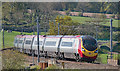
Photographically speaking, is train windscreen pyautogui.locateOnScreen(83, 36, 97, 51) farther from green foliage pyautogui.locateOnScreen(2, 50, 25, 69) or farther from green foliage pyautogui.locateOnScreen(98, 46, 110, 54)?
green foliage pyautogui.locateOnScreen(98, 46, 110, 54)

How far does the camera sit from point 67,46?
23.7m

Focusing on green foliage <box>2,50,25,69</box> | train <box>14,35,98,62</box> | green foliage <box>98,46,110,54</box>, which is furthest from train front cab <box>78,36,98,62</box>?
green foliage <box>98,46,110,54</box>

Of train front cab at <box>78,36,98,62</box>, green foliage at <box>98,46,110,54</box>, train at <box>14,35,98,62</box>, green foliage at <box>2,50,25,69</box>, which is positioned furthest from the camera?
green foliage at <box>98,46,110,54</box>

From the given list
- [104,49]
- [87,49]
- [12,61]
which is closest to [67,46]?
[87,49]

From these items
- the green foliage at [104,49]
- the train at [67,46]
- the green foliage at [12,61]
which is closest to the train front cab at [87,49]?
the train at [67,46]

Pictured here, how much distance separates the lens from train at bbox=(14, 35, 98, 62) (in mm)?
21611

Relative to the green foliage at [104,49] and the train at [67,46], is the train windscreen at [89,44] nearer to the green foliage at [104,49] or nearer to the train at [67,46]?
the train at [67,46]

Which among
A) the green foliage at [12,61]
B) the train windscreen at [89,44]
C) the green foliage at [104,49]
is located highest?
the train windscreen at [89,44]

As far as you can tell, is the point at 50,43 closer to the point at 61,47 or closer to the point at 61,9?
the point at 61,47

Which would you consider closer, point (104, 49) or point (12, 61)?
point (12, 61)

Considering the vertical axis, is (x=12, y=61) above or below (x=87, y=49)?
below

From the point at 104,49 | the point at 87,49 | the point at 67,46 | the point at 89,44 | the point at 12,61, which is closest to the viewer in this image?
the point at 12,61

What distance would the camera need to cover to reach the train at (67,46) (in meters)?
21.6

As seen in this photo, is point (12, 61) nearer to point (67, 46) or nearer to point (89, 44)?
point (67, 46)
